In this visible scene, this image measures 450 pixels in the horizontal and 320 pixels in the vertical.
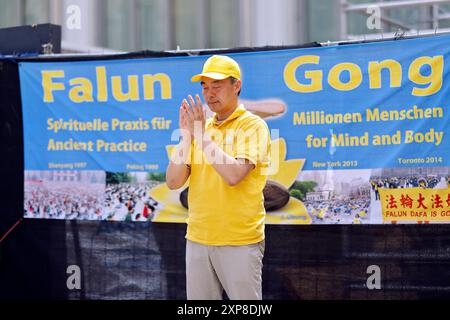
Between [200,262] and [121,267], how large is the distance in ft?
7.82

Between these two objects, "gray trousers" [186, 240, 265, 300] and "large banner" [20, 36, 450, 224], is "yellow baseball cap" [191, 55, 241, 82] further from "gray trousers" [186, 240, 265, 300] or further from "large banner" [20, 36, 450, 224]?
"large banner" [20, 36, 450, 224]

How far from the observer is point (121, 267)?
6816 mm

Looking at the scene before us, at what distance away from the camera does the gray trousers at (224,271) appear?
4.49 m

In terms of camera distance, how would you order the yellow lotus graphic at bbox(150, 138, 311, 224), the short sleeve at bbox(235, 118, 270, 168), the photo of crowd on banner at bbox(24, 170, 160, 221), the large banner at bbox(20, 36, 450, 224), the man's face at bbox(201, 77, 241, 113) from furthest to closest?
the photo of crowd on banner at bbox(24, 170, 160, 221)
the yellow lotus graphic at bbox(150, 138, 311, 224)
the large banner at bbox(20, 36, 450, 224)
the man's face at bbox(201, 77, 241, 113)
the short sleeve at bbox(235, 118, 270, 168)

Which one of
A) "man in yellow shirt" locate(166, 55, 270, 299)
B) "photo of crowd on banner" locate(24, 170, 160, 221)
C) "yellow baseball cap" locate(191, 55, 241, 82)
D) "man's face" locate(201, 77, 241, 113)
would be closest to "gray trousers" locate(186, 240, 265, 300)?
"man in yellow shirt" locate(166, 55, 270, 299)

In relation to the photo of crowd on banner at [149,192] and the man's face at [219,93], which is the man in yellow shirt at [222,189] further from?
the photo of crowd on banner at [149,192]

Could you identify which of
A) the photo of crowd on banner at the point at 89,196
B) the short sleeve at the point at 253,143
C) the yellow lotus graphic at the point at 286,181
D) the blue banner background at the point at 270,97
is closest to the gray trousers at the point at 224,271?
the short sleeve at the point at 253,143

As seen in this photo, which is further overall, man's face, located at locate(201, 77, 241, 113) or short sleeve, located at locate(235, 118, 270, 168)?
man's face, located at locate(201, 77, 241, 113)

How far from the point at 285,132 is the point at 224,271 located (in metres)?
2.15

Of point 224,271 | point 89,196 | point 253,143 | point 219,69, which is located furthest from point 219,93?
point 89,196

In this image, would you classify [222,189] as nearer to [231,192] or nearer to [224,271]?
[231,192]

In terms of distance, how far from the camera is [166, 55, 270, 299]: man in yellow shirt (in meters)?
4.48

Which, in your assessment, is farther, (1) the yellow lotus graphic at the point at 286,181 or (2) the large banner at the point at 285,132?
(1) the yellow lotus graphic at the point at 286,181
